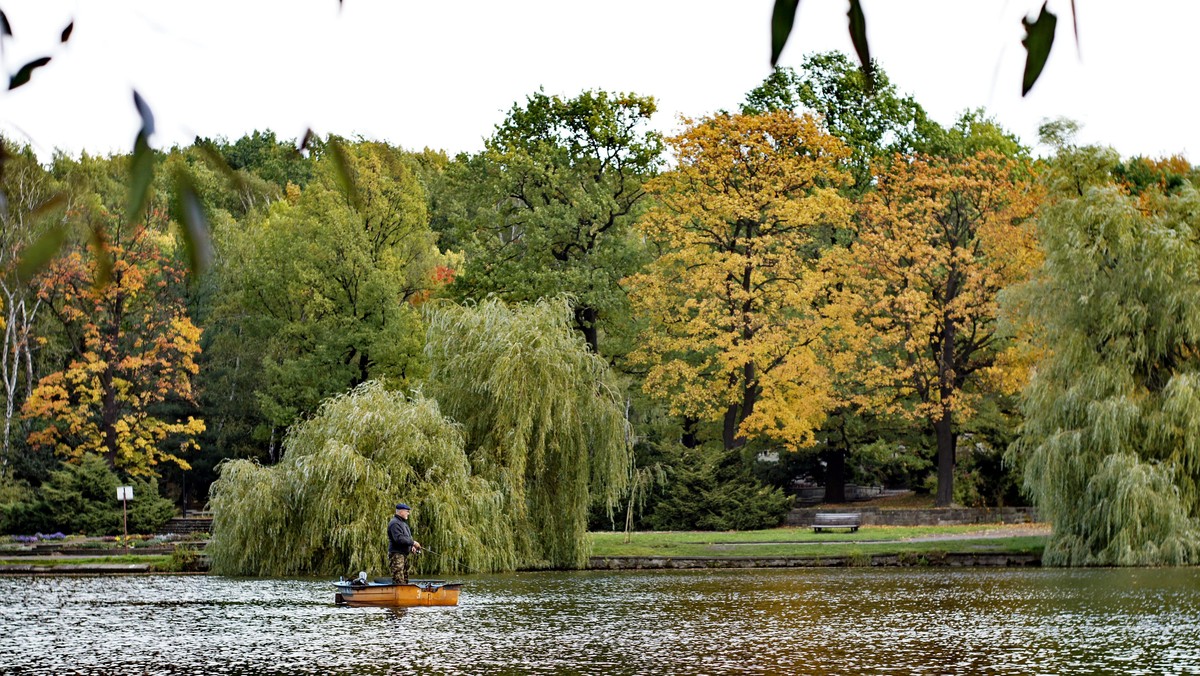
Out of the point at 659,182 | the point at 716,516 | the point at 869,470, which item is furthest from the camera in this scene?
the point at 869,470

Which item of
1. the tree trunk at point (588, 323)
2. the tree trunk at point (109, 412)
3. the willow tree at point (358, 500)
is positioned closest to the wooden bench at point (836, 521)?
the tree trunk at point (588, 323)

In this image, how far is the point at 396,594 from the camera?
22.2 meters

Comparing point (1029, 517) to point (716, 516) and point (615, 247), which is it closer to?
point (716, 516)

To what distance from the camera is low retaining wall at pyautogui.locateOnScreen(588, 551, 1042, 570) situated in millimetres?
31452

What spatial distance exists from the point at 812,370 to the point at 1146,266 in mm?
13306

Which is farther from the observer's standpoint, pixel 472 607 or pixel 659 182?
pixel 659 182

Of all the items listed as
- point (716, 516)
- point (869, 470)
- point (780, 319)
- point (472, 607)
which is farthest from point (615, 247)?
point (472, 607)

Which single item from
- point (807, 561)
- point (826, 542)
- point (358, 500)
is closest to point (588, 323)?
point (826, 542)

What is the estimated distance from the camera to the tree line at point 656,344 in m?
29.2

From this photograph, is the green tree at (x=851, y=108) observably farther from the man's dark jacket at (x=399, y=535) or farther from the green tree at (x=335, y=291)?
the man's dark jacket at (x=399, y=535)

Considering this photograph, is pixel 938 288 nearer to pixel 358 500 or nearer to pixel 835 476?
pixel 835 476

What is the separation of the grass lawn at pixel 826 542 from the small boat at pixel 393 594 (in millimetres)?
10779

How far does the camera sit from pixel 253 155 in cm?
7444

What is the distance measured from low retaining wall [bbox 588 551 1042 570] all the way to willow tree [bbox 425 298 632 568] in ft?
5.99
